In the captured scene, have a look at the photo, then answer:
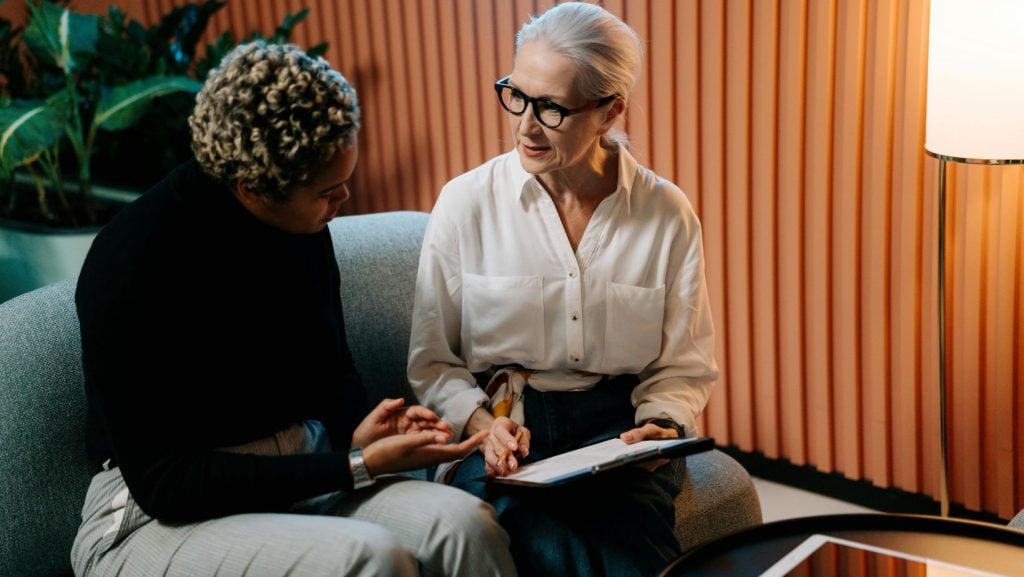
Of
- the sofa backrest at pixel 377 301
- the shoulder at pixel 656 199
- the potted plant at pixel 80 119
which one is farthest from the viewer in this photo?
the potted plant at pixel 80 119

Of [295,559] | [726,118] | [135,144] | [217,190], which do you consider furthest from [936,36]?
[135,144]

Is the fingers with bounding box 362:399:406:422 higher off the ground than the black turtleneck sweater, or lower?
lower

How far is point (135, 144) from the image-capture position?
160 inches

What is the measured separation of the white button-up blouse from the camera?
216 centimetres

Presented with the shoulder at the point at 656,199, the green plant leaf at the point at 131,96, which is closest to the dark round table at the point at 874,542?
the shoulder at the point at 656,199

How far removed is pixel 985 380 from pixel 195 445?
185cm

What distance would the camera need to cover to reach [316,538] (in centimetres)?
165

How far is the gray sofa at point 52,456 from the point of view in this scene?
186cm

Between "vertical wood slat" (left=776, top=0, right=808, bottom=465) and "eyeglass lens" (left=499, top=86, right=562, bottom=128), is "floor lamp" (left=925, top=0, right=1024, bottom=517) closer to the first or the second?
"vertical wood slat" (left=776, top=0, right=808, bottom=465)

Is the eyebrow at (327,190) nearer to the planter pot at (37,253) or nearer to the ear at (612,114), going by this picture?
the ear at (612,114)

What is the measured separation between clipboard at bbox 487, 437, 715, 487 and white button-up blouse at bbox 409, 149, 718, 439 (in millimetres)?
241

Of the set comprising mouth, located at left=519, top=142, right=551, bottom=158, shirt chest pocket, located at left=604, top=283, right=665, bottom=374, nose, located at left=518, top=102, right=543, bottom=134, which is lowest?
shirt chest pocket, located at left=604, top=283, right=665, bottom=374

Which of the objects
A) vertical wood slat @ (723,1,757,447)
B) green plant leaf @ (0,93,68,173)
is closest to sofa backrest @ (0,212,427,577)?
green plant leaf @ (0,93,68,173)

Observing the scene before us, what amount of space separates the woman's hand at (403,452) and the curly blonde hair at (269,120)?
42 centimetres
